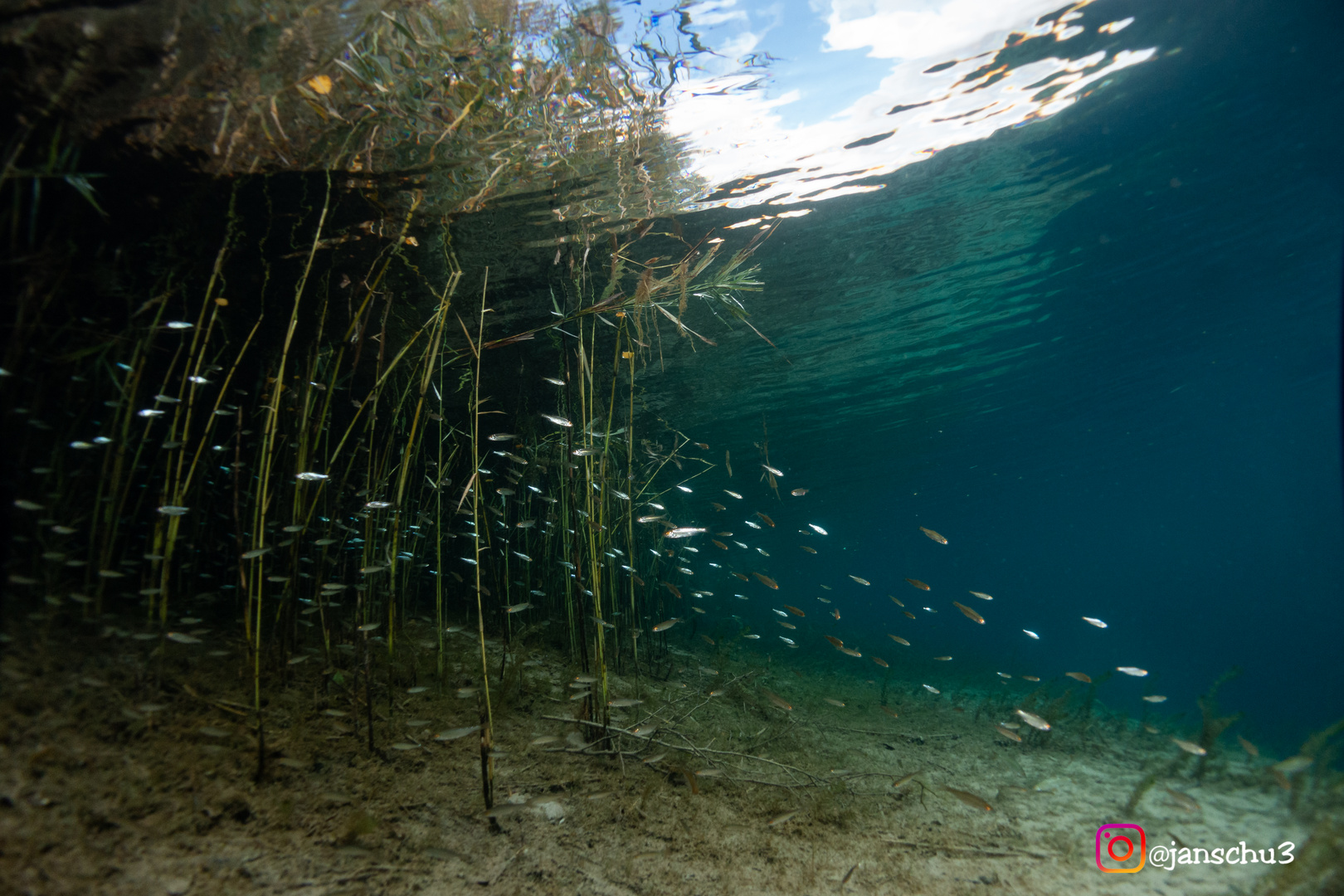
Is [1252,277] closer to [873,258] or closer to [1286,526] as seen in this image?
[873,258]

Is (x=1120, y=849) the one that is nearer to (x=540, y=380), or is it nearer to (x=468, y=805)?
(x=468, y=805)

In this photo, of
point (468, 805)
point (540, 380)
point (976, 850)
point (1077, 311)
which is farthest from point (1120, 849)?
point (1077, 311)

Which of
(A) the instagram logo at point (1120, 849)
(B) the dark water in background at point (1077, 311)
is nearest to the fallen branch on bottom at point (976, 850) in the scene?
(A) the instagram logo at point (1120, 849)

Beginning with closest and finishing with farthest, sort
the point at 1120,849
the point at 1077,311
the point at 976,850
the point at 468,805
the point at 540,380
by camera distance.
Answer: the point at 468,805, the point at 976,850, the point at 1120,849, the point at 540,380, the point at 1077,311

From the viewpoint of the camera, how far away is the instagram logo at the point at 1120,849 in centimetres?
425

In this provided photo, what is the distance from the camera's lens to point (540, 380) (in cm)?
1136

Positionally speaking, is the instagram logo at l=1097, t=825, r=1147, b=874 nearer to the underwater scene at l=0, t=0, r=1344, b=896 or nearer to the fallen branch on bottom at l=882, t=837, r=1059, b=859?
the underwater scene at l=0, t=0, r=1344, b=896

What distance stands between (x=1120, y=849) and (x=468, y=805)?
552 cm

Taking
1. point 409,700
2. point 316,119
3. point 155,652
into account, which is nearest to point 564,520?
point 409,700

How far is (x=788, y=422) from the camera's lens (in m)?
21.4

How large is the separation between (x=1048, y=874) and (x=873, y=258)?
35.1 feet

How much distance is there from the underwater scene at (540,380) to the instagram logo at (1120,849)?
0.29ft

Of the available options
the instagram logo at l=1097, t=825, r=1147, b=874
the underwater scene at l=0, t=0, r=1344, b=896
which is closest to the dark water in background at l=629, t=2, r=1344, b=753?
the underwater scene at l=0, t=0, r=1344, b=896

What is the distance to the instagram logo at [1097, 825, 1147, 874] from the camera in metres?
4.25
